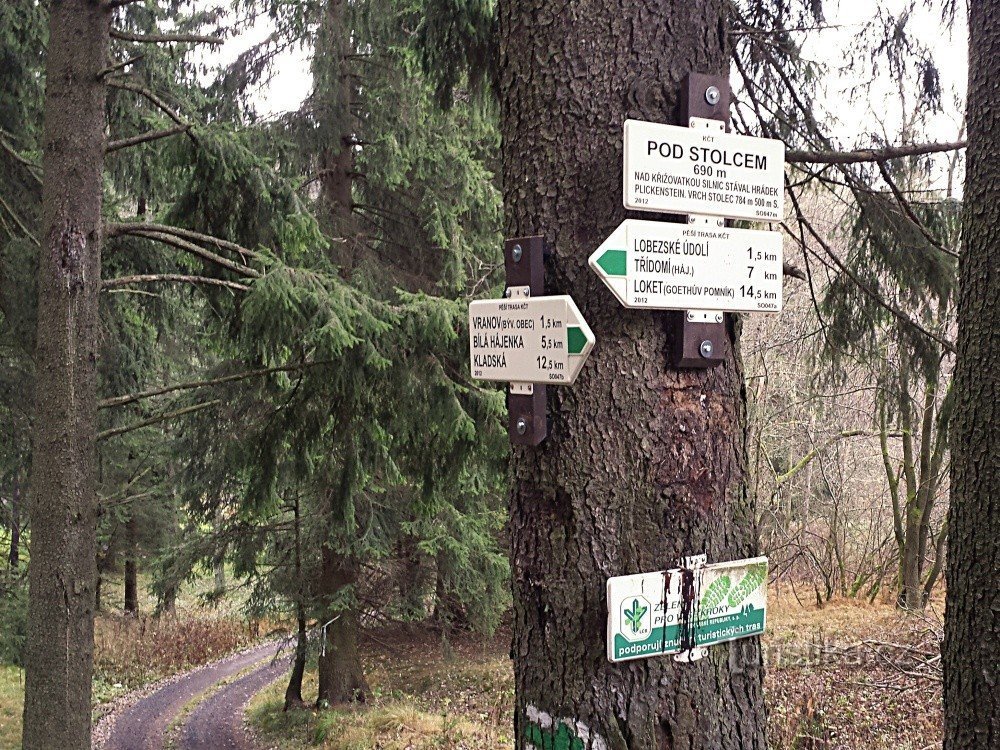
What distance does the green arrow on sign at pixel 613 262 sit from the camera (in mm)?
1967

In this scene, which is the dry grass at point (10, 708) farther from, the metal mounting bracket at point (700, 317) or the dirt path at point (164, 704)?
the metal mounting bracket at point (700, 317)

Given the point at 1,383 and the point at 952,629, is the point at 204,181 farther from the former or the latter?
the point at 952,629

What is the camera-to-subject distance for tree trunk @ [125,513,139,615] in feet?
62.2

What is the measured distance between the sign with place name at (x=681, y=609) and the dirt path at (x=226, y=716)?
1157 cm

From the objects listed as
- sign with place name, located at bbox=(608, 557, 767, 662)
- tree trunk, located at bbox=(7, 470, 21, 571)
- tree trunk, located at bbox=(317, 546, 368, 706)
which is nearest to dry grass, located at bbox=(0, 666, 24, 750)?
tree trunk, located at bbox=(7, 470, 21, 571)

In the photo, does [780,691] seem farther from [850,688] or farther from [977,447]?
[977,447]

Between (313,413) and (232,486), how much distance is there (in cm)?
538

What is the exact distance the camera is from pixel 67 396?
5691mm

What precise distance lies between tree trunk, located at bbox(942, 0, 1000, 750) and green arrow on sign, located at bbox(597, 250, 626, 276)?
2.24 metres

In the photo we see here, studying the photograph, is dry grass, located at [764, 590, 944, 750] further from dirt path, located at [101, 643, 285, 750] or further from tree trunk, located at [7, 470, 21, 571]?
tree trunk, located at [7, 470, 21, 571]

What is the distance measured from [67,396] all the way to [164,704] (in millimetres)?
11392

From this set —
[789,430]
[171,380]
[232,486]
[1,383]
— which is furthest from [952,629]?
[171,380]

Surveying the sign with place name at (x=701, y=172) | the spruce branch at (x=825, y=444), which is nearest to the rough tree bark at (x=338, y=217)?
the spruce branch at (x=825, y=444)

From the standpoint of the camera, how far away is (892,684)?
8523mm
